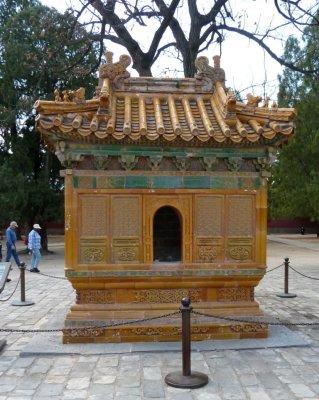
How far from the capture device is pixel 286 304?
11453mm

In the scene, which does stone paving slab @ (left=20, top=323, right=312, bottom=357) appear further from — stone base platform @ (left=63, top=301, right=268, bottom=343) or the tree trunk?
the tree trunk

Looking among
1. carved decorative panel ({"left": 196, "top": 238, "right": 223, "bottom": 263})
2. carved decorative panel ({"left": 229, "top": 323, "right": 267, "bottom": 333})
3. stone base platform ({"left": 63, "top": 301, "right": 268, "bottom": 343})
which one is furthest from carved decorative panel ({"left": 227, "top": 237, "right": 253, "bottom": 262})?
carved decorative panel ({"left": 229, "top": 323, "right": 267, "bottom": 333})

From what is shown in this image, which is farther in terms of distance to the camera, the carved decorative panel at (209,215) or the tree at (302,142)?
the tree at (302,142)

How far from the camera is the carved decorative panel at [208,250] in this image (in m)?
7.93

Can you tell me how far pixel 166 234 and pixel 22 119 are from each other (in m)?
18.6

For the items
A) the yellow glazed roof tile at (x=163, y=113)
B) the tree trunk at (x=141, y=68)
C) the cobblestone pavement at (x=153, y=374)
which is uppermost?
the tree trunk at (x=141, y=68)

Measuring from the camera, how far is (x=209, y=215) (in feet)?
26.1

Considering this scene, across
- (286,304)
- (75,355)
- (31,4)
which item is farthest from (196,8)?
(31,4)

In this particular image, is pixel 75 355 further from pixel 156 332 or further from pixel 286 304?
pixel 286 304

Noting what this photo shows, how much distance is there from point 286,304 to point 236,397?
6.27m

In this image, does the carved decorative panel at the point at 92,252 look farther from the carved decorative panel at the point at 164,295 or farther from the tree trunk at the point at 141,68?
the tree trunk at the point at 141,68

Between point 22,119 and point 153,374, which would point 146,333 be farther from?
point 22,119

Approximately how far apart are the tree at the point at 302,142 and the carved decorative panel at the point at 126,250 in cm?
1552

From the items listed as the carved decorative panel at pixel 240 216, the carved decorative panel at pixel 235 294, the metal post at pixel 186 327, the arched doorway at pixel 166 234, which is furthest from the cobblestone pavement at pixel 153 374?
the arched doorway at pixel 166 234
